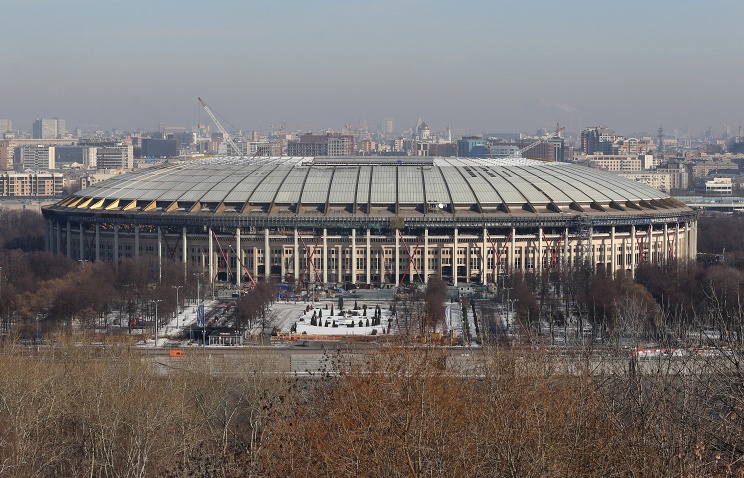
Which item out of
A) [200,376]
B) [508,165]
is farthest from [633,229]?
[200,376]

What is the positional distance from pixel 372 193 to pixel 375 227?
3483 mm

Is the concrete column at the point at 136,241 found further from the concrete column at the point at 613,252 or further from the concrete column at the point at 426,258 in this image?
the concrete column at the point at 613,252

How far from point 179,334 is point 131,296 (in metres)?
7.42

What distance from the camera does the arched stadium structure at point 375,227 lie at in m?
71.7

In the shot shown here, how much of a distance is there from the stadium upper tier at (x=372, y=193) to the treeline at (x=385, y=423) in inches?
1418

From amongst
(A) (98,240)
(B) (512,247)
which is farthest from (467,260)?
(A) (98,240)

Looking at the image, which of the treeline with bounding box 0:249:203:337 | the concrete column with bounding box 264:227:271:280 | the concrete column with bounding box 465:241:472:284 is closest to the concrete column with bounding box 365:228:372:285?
the concrete column with bounding box 465:241:472:284

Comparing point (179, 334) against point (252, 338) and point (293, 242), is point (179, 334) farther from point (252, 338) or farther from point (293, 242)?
point (293, 242)

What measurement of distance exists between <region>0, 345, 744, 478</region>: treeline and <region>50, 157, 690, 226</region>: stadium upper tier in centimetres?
3601

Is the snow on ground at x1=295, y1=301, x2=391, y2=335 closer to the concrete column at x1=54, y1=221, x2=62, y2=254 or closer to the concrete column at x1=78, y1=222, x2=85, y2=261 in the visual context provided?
the concrete column at x1=78, y1=222, x2=85, y2=261

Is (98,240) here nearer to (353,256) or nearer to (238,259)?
(238,259)

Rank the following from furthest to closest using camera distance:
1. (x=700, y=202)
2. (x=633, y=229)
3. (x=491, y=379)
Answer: (x=700, y=202) < (x=633, y=229) < (x=491, y=379)

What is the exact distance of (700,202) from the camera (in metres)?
140

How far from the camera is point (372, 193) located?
74.2 metres
